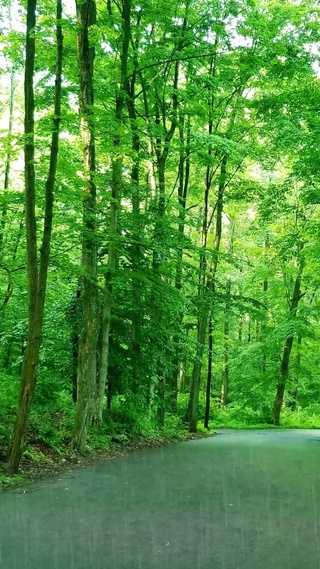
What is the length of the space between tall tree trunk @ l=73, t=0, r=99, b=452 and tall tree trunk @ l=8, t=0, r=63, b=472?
4.36 feet

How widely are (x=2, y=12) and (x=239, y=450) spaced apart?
A: 10.9 meters

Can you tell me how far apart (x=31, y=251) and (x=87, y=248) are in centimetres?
217

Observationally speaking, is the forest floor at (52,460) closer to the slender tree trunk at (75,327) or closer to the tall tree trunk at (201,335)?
the slender tree trunk at (75,327)

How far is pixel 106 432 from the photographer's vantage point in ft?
37.9

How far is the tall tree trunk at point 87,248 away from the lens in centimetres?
939

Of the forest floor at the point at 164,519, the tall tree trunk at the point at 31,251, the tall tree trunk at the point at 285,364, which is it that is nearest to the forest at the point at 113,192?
the tall tree trunk at the point at 31,251

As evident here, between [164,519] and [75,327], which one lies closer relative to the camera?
[164,519]

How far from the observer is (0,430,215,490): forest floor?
712 cm

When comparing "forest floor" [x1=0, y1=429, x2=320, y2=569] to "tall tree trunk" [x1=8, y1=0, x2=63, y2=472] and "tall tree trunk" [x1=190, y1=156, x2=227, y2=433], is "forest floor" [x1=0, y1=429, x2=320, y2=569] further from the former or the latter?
"tall tree trunk" [x1=190, y1=156, x2=227, y2=433]

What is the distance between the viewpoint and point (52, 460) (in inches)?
337

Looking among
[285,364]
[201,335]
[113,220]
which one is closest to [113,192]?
[113,220]

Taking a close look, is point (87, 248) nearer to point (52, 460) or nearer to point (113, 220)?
point (113, 220)

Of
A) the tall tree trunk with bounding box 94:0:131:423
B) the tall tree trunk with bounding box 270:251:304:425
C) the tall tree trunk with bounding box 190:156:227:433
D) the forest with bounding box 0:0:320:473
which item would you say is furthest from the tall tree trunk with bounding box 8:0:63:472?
the tall tree trunk with bounding box 270:251:304:425

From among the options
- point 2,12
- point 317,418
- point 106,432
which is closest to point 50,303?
point 106,432
